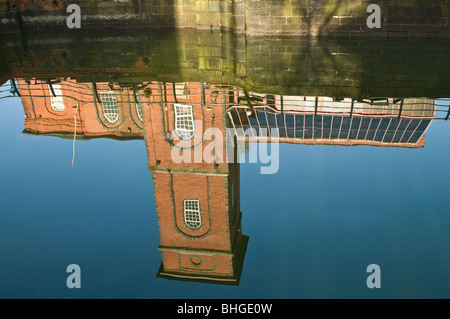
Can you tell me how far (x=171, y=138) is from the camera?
1395 centimetres

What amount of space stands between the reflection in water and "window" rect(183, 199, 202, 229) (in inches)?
1.1

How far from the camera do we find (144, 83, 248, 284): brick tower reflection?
859cm

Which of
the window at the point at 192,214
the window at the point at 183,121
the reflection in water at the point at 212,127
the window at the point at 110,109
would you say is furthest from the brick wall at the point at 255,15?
the window at the point at 192,214

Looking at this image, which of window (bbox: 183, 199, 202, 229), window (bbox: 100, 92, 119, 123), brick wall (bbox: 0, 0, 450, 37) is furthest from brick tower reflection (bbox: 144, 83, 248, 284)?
brick wall (bbox: 0, 0, 450, 37)

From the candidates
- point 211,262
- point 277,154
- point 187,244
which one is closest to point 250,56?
point 277,154

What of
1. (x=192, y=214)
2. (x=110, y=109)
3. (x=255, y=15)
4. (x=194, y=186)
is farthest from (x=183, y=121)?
(x=255, y=15)

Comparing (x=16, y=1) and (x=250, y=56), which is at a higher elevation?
(x=16, y=1)

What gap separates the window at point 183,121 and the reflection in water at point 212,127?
0.03 m

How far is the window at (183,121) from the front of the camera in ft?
47.2

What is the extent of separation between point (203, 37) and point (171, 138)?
10.8m

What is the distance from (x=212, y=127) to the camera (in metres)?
14.2

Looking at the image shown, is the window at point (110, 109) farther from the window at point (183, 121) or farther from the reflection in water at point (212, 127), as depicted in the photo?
the window at point (183, 121)

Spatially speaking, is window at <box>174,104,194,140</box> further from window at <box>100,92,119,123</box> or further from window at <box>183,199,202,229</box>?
window at <box>100,92,119,123</box>

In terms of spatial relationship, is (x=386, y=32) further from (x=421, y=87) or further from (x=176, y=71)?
(x=176, y=71)
